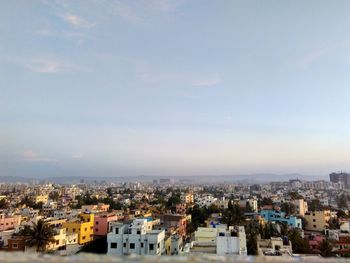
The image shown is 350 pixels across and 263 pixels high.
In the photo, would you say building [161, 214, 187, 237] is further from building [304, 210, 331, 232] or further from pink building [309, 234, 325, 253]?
building [304, 210, 331, 232]

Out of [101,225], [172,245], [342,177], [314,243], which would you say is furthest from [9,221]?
[342,177]

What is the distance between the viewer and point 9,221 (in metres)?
33.0

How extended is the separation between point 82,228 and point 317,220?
90.8ft

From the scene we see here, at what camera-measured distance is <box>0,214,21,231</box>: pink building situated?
3205 cm

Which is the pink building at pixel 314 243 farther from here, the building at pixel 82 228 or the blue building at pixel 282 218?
the building at pixel 82 228

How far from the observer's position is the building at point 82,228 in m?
26.3

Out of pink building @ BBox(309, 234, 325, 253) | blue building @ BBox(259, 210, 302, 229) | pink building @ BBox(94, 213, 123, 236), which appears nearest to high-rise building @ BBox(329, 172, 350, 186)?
blue building @ BBox(259, 210, 302, 229)

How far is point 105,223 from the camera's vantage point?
28828 millimetres

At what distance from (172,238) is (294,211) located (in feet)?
107

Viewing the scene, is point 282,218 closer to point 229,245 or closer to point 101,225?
point 101,225

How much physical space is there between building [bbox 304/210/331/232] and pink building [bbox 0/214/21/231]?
3262 cm

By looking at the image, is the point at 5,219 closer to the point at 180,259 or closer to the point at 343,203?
the point at 180,259

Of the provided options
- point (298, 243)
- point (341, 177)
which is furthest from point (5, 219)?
point (341, 177)

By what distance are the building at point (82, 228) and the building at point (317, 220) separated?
26.2 meters
